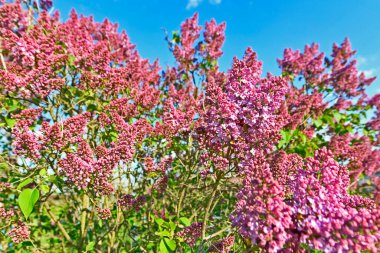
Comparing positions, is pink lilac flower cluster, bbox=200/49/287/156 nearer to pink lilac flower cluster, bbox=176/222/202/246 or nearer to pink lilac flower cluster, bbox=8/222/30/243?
pink lilac flower cluster, bbox=176/222/202/246

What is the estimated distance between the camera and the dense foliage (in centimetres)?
162

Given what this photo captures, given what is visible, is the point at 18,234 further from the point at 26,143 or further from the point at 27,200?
the point at 26,143

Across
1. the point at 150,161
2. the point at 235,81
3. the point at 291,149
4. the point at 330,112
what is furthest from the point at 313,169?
the point at 330,112

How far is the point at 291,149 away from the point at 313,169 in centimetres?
266

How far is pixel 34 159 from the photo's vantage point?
2346 mm

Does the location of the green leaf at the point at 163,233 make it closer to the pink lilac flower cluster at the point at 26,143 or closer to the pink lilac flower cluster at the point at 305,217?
the pink lilac flower cluster at the point at 305,217

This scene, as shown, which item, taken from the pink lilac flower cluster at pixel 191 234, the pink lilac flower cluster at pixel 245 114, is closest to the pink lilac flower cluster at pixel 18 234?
the pink lilac flower cluster at pixel 191 234

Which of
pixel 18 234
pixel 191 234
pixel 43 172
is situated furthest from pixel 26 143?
pixel 191 234

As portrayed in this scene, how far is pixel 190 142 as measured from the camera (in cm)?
353

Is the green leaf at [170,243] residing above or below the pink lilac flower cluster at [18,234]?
above

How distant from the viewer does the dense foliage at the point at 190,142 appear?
162 cm

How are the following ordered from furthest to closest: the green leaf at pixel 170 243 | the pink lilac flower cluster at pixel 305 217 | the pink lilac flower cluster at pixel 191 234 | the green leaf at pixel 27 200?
the pink lilac flower cluster at pixel 191 234, the green leaf at pixel 170 243, the green leaf at pixel 27 200, the pink lilac flower cluster at pixel 305 217

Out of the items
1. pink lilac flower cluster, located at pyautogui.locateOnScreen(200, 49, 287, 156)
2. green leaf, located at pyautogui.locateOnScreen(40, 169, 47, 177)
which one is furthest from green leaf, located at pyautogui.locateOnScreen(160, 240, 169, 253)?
green leaf, located at pyautogui.locateOnScreen(40, 169, 47, 177)

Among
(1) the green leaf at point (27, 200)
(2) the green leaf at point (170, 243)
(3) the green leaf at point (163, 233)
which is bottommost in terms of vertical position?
(2) the green leaf at point (170, 243)
